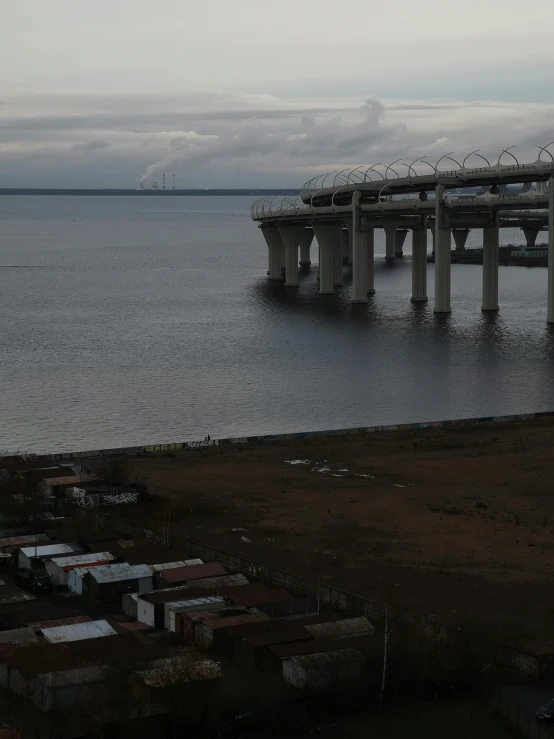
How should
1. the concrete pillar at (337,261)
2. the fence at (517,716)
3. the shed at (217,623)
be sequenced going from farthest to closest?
the concrete pillar at (337,261), the shed at (217,623), the fence at (517,716)

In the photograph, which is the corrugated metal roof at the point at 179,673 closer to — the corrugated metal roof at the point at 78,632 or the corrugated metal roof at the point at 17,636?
the corrugated metal roof at the point at 78,632

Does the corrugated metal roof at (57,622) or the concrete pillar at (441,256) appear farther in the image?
the concrete pillar at (441,256)

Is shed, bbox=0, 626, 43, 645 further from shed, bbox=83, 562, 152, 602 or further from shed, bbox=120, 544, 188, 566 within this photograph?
shed, bbox=120, 544, 188, 566

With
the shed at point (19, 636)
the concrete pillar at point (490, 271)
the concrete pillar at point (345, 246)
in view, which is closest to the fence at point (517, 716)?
the shed at point (19, 636)

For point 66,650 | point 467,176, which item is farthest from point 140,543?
point 467,176

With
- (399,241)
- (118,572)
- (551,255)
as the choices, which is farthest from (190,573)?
(399,241)

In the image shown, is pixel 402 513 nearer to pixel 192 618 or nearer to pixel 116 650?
pixel 192 618
